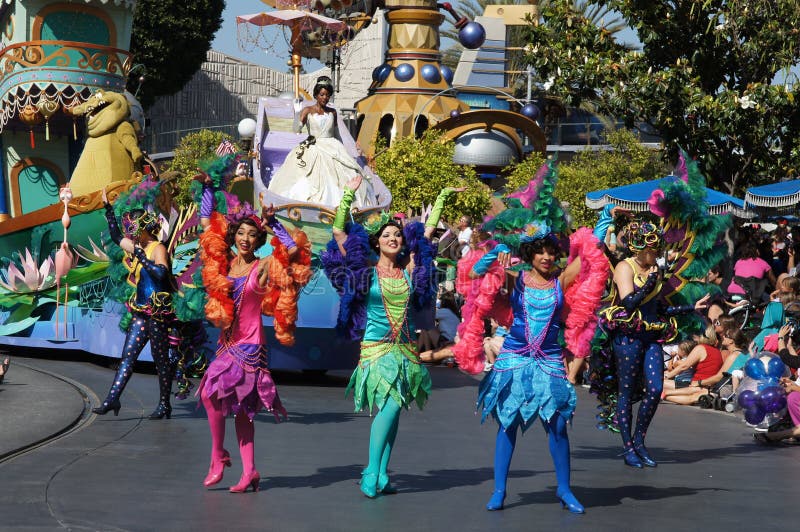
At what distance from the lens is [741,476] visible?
893 centimetres

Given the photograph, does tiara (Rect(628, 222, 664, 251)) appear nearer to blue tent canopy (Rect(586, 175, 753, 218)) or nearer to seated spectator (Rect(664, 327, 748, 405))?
seated spectator (Rect(664, 327, 748, 405))

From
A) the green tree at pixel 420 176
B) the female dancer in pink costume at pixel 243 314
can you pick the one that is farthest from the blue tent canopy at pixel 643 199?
the green tree at pixel 420 176

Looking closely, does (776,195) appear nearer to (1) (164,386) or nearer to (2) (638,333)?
(2) (638,333)

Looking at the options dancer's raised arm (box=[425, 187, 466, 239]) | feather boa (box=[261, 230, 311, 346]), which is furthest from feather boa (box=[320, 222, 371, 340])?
dancer's raised arm (box=[425, 187, 466, 239])

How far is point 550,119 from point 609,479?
4511 centimetres

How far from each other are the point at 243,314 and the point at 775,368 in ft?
17.5

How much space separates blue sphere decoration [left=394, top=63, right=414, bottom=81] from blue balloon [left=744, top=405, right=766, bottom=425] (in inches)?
1209

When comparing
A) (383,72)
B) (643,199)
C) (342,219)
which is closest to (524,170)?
(383,72)

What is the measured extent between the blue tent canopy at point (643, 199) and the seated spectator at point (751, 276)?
81 centimetres

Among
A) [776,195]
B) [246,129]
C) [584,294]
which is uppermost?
[246,129]

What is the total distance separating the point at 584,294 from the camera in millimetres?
8109

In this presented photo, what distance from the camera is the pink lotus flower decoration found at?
693 inches

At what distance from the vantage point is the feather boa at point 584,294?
802cm

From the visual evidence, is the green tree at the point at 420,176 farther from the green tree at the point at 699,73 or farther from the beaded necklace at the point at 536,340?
the beaded necklace at the point at 536,340
